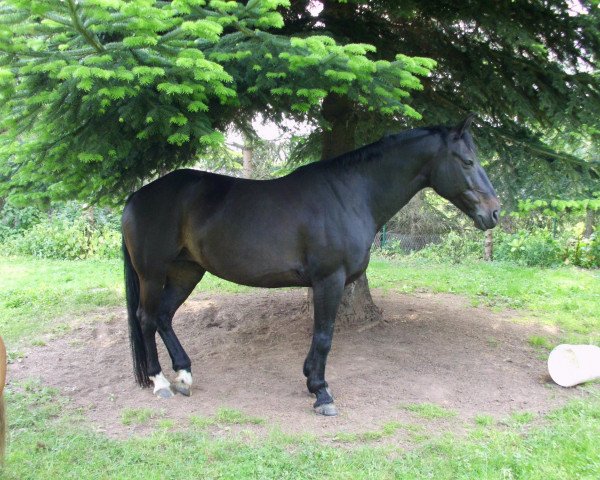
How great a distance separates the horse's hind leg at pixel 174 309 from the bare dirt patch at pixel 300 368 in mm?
183

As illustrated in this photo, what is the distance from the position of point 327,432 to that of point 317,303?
934 mm

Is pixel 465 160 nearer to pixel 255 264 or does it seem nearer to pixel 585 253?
pixel 255 264

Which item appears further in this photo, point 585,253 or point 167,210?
point 585,253

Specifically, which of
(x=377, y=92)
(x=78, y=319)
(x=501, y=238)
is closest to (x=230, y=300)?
(x=78, y=319)

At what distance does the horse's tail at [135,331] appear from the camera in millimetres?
4645

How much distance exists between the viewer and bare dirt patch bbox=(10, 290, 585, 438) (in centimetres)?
416

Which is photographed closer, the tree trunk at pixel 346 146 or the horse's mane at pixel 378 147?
the horse's mane at pixel 378 147

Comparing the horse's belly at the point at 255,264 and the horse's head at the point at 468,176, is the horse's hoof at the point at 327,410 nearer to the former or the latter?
the horse's belly at the point at 255,264

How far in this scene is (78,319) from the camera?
7.23 m

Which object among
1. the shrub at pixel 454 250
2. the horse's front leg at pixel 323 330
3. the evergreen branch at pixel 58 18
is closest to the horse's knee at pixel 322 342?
the horse's front leg at pixel 323 330

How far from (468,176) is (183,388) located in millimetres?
2925

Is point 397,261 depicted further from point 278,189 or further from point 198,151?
point 278,189

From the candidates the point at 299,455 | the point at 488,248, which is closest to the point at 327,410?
the point at 299,455

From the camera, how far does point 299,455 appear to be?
11.2 ft
